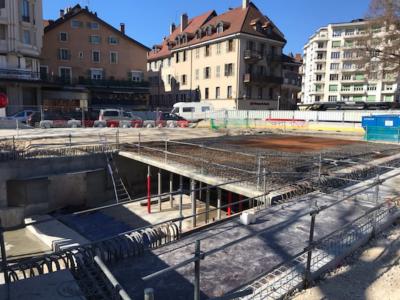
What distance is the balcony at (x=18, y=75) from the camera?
130 ft

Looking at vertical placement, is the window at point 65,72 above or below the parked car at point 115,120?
above

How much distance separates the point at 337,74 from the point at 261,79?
48843 mm

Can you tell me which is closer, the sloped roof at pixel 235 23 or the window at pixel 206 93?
Answer: the sloped roof at pixel 235 23

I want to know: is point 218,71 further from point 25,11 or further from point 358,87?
point 358,87

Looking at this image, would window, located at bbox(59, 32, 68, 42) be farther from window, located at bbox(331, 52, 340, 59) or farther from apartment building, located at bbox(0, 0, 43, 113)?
window, located at bbox(331, 52, 340, 59)

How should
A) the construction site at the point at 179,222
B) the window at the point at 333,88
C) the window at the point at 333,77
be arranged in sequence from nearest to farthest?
the construction site at the point at 179,222 < the window at the point at 333,77 < the window at the point at 333,88

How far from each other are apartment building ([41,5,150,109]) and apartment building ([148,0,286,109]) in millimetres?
7984

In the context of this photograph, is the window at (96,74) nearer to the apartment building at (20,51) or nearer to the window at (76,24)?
the window at (76,24)

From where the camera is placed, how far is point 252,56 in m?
51.0

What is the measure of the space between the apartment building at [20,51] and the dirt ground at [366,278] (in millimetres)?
40391

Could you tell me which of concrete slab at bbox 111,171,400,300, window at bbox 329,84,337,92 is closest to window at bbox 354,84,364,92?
window at bbox 329,84,337,92

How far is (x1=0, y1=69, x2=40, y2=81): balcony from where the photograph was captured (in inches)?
1561

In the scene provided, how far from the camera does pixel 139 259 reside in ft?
18.2

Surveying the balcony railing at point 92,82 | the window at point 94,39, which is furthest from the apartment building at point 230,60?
the window at point 94,39
